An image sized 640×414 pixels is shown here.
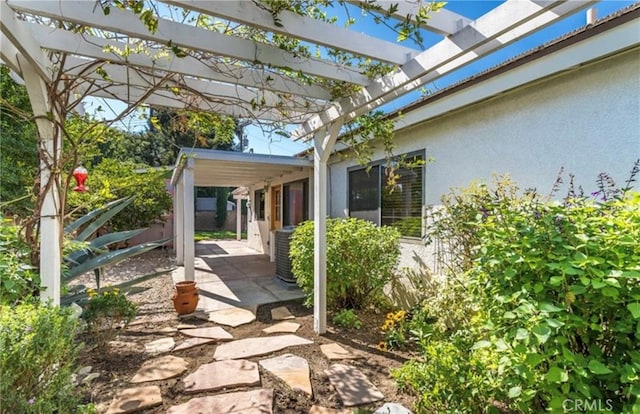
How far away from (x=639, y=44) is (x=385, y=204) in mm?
3798

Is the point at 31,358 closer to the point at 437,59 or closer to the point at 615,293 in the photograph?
the point at 615,293

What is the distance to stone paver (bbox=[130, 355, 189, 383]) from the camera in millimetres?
3195

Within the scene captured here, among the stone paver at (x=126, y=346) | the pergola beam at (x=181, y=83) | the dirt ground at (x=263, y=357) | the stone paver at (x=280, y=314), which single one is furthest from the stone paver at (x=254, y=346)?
the pergola beam at (x=181, y=83)

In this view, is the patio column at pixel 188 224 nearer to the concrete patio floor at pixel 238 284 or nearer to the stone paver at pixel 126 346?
the concrete patio floor at pixel 238 284

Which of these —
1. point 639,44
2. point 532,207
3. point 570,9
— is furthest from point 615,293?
point 639,44

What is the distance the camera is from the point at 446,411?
2383mm

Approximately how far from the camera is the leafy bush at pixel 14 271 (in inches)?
95.4

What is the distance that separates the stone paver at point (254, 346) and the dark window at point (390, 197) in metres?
2.55

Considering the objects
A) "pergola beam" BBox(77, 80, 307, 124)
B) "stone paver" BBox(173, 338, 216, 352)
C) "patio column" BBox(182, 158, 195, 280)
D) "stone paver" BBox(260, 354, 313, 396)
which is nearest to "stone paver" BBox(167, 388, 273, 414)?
"stone paver" BBox(260, 354, 313, 396)

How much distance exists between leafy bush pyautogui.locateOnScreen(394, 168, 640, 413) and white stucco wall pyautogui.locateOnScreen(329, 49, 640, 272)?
4.22 ft

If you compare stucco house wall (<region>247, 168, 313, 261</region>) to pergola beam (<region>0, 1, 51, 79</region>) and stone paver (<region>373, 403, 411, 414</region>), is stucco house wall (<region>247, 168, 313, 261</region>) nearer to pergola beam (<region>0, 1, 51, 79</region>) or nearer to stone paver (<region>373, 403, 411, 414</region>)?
stone paver (<region>373, 403, 411, 414</region>)

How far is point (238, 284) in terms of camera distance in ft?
24.3

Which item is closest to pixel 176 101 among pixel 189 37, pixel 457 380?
pixel 189 37

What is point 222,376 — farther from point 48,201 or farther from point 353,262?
point 353,262
